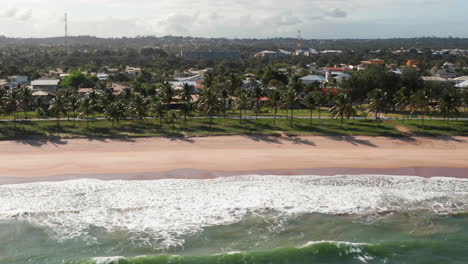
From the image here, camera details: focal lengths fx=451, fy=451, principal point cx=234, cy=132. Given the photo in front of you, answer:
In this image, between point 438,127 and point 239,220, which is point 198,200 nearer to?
point 239,220

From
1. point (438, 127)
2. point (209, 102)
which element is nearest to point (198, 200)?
point (209, 102)

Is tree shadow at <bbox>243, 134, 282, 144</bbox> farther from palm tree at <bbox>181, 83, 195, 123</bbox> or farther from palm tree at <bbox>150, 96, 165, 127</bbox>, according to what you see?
palm tree at <bbox>150, 96, 165, 127</bbox>

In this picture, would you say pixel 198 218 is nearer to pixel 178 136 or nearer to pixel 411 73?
pixel 178 136

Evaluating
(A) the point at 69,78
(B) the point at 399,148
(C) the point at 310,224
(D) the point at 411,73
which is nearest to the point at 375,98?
(B) the point at 399,148

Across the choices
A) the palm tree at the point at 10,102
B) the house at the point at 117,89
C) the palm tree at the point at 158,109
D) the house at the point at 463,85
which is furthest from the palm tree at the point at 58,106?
the house at the point at 463,85

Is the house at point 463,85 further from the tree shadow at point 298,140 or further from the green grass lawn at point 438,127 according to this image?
the tree shadow at point 298,140

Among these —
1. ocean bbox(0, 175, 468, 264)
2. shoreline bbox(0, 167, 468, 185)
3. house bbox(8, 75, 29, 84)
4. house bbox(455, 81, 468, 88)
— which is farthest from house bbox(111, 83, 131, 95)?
A: house bbox(455, 81, 468, 88)
